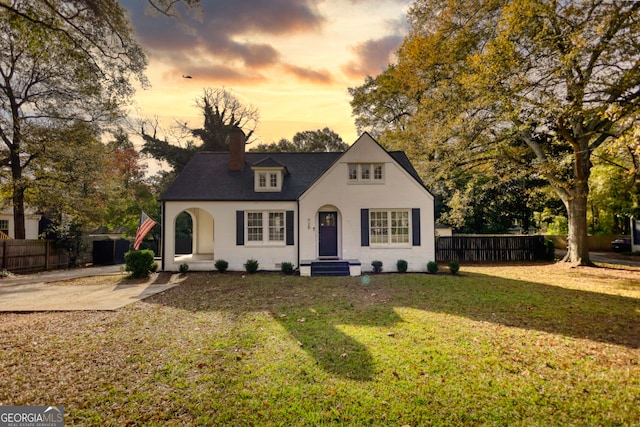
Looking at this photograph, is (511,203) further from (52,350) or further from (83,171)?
(83,171)

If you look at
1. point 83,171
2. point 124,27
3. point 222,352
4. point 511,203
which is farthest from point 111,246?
point 511,203

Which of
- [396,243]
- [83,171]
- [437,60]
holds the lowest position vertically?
[396,243]

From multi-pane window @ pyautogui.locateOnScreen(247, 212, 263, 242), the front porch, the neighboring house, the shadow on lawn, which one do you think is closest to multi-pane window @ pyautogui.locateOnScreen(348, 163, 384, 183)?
the front porch

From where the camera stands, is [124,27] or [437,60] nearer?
[124,27]

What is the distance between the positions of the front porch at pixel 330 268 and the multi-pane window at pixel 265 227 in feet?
7.07

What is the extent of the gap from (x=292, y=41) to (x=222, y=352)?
8.91 meters

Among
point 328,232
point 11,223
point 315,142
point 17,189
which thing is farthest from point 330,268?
point 315,142

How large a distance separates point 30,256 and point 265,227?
43.2 ft

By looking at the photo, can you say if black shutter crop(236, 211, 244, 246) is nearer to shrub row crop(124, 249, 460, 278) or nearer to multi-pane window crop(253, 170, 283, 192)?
shrub row crop(124, 249, 460, 278)

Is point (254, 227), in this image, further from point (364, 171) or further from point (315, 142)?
point (315, 142)

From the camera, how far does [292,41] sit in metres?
9.69

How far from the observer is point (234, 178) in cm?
1684

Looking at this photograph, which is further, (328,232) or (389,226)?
(328,232)

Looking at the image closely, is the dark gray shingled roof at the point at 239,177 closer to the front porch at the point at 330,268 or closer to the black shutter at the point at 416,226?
the black shutter at the point at 416,226
